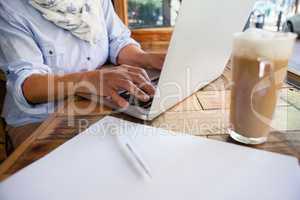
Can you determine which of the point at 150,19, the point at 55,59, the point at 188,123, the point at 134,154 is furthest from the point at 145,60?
the point at 150,19

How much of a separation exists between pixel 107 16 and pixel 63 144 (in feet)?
2.56

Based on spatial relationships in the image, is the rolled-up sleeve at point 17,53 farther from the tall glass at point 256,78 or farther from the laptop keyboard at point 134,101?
the tall glass at point 256,78

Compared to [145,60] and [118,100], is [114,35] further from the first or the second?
[118,100]

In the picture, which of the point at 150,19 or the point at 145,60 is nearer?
the point at 145,60


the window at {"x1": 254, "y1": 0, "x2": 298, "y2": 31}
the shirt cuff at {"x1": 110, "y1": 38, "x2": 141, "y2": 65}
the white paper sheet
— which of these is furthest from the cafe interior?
the window at {"x1": 254, "y1": 0, "x2": 298, "y2": 31}

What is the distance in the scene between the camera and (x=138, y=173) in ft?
1.23

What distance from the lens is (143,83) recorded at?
1.96ft

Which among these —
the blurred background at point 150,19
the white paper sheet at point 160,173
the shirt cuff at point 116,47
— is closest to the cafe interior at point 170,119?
the white paper sheet at point 160,173

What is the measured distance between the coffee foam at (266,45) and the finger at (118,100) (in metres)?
0.26

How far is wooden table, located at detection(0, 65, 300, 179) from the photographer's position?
435mm

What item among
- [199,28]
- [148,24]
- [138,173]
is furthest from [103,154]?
[148,24]

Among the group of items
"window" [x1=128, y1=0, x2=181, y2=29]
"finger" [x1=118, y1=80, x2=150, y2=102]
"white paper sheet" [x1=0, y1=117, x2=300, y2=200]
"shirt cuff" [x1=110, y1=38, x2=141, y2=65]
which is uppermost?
"window" [x1=128, y1=0, x2=181, y2=29]

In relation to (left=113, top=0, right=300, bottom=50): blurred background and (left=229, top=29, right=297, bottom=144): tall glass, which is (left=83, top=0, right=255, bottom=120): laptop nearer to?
(left=229, top=29, right=297, bottom=144): tall glass

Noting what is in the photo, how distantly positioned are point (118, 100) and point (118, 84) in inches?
1.6
